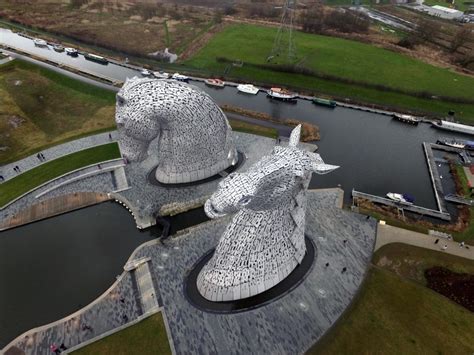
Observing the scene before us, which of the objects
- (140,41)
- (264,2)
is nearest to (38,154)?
(140,41)

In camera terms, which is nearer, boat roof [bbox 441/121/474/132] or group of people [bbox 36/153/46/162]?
group of people [bbox 36/153/46/162]

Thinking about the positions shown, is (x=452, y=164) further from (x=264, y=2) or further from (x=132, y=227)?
(x=264, y=2)

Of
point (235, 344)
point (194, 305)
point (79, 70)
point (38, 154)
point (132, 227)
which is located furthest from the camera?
point (79, 70)

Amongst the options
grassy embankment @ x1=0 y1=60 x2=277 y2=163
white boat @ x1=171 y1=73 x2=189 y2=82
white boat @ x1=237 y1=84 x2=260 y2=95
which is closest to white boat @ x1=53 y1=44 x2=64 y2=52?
grassy embankment @ x1=0 y1=60 x2=277 y2=163

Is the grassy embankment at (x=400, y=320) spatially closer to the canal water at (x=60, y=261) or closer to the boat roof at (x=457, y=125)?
the canal water at (x=60, y=261)

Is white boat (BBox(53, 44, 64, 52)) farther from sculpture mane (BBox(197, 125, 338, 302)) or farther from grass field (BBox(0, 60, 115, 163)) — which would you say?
sculpture mane (BBox(197, 125, 338, 302))

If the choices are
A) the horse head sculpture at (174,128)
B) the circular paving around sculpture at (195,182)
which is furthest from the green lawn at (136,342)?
the horse head sculpture at (174,128)
